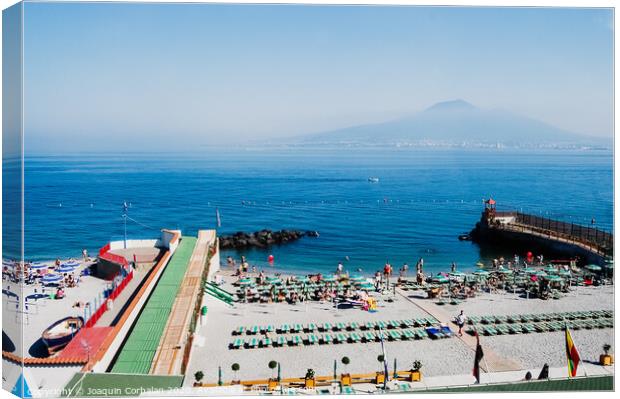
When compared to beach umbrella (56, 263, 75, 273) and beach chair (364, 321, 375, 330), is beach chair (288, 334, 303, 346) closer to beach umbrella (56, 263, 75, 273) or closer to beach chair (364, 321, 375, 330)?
beach chair (364, 321, 375, 330)

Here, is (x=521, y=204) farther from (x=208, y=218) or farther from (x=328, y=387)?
(x=328, y=387)

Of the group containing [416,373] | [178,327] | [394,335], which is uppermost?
[178,327]

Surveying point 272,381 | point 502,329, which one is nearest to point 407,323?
point 502,329

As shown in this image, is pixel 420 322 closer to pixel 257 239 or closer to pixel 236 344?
pixel 236 344

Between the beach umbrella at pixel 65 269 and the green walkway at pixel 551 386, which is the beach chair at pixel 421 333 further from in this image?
the beach umbrella at pixel 65 269

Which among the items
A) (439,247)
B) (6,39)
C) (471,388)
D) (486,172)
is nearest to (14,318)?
(6,39)

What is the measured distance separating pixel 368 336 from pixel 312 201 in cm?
3740

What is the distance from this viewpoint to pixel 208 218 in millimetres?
45219

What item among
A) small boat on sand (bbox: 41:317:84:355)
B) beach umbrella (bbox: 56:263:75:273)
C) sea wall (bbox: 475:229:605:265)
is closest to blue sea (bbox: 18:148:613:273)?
sea wall (bbox: 475:229:605:265)

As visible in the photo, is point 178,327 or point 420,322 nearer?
point 178,327

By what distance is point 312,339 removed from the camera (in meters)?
15.6

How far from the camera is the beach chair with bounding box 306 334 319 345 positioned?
50.6ft

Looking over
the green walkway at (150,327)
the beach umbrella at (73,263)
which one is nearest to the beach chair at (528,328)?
the green walkway at (150,327)

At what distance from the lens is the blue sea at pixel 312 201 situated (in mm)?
32969
